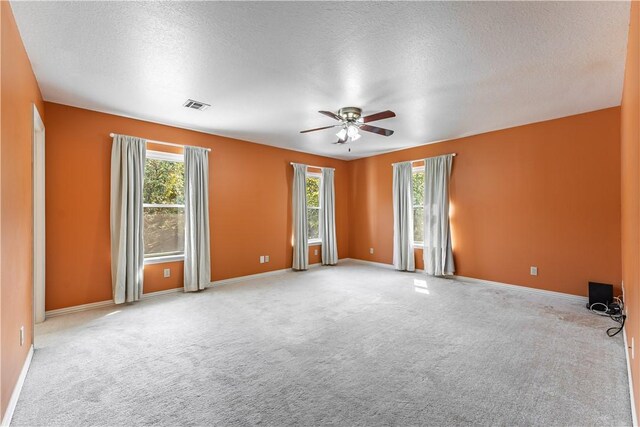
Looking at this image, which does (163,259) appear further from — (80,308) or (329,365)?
(329,365)

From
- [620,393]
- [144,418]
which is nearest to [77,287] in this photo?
[144,418]

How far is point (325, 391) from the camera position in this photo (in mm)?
2117

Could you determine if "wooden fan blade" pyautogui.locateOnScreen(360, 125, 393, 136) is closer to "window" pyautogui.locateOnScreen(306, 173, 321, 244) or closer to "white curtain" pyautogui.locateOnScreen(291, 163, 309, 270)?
"white curtain" pyautogui.locateOnScreen(291, 163, 309, 270)

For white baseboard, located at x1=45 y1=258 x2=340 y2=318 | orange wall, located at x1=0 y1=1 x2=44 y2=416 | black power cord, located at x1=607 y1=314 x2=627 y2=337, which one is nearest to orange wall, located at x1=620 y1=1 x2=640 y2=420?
black power cord, located at x1=607 y1=314 x2=627 y2=337

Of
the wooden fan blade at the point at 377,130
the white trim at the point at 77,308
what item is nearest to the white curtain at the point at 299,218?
the wooden fan blade at the point at 377,130

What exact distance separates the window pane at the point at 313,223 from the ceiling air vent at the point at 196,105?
354cm

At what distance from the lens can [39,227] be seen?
3.53 meters

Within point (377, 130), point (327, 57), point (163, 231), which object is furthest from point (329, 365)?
point (163, 231)

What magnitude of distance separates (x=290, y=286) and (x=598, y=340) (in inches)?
154

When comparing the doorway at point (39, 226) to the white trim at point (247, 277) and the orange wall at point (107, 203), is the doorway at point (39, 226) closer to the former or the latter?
the orange wall at point (107, 203)

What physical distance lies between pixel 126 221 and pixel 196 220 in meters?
1.00

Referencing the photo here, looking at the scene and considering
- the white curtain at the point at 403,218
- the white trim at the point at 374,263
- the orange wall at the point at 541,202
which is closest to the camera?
the orange wall at the point at 541,202

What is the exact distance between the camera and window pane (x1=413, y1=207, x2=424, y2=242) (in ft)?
20.7

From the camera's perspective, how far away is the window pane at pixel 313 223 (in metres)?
6.98
